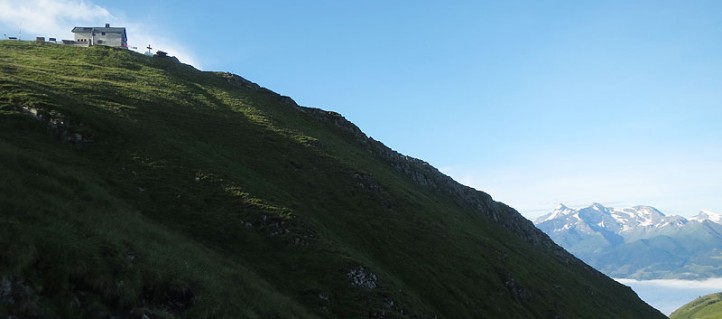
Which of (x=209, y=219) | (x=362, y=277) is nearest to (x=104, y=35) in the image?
(x=209, y=219)

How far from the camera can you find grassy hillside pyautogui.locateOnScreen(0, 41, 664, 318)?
23000 mm

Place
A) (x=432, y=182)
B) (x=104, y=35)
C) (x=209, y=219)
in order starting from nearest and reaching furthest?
(x=209, y=219), (x=432, y=182), (x=104, y=35)

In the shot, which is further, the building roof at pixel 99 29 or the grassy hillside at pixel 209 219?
the building roof at pixel 99 29

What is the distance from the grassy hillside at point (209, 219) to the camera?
75.5 feet

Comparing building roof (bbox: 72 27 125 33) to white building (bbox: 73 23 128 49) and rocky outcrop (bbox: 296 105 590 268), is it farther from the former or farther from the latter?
rocky outcrop (bbox: 296 105 590 268)

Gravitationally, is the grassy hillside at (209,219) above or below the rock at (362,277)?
above

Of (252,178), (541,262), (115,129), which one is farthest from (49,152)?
(541,262)

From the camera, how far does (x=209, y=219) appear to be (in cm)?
4262

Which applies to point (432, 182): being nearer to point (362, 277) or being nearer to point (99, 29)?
point (362, 277)

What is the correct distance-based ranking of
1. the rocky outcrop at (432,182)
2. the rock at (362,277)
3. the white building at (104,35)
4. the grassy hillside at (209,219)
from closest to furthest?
1. the grassy hillside at (209,219)
2. the rock at (362,277)
3. the rocky outcrop at (432,182)
4. the white building at (104,35)

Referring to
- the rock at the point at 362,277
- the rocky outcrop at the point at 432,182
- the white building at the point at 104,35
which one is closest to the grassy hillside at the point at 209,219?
the rock at the point at 362,277

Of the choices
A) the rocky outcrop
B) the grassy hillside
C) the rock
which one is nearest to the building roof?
the grassy hillside

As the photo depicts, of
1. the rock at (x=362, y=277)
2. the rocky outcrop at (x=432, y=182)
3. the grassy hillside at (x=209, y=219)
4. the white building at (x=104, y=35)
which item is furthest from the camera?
the white building at (x=104, y=35)

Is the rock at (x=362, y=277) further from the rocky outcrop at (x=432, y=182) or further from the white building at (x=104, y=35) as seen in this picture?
the white building at (x=104, y=35)
